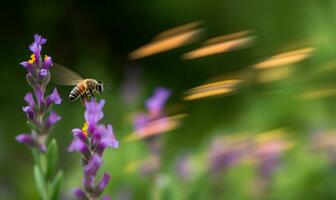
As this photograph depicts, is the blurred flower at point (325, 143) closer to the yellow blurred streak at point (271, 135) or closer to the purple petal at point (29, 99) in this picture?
the yellow blurred streak at point (271, 135)

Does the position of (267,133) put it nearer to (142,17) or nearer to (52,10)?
(142,17)

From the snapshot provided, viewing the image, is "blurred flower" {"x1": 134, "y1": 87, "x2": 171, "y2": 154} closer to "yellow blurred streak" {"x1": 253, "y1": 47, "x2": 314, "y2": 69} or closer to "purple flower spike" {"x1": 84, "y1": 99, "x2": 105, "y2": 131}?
"purple flower spike" {"x1": 84, "y1": 99, "x2": 105, "y2": 131}

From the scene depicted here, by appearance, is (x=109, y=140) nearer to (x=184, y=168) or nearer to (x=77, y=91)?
(x=77, y=91)

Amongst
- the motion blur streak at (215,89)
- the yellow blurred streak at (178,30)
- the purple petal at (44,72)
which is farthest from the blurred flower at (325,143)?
the purple petal at (44,72)

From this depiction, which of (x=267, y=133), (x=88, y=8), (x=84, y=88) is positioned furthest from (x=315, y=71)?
(x=84, y=88)

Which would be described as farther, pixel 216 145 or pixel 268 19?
pixel 268 19

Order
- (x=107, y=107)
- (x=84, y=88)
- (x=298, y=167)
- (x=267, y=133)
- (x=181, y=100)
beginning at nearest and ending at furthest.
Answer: (x=84, y=88)
(x=298, y=167)
(x=267, y=133)
(x=107, y=107)
(x=181, y=100)

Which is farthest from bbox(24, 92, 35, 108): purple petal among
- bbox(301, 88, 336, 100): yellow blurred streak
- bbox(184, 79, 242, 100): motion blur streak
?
bbox(301, 88, 336, 100): yellow blurred streak
